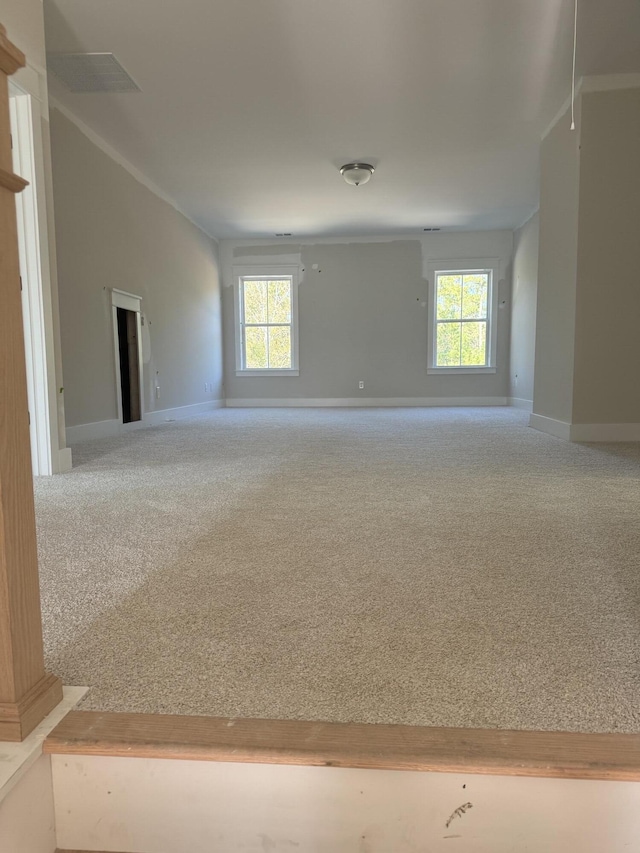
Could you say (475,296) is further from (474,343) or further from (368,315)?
(368,315)

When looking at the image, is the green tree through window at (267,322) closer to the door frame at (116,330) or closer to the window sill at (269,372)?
the window sill at (269,372)

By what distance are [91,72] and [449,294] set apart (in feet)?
19.6

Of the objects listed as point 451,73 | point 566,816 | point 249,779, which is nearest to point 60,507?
point 249,779

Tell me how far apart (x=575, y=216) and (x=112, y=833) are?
4415 millimetres

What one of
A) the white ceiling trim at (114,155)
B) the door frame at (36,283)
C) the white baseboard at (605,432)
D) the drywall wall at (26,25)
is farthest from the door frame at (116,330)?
the white baseboard at (605,432)

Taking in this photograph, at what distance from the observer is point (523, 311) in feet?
24.2

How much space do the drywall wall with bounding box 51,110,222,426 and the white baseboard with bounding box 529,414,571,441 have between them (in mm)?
4063

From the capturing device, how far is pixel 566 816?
0.71 metres

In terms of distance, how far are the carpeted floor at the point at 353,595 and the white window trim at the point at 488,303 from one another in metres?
5.89

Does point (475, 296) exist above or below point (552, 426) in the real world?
above

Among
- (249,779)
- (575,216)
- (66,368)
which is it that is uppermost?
(575,216)

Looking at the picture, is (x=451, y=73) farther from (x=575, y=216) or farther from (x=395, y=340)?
(x=395, y=340)

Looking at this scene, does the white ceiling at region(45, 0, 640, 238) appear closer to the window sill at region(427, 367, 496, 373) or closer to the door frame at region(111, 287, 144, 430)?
the door frame at region(111, 287, 144, 430)

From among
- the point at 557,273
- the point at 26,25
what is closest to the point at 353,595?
the point at 26,25
